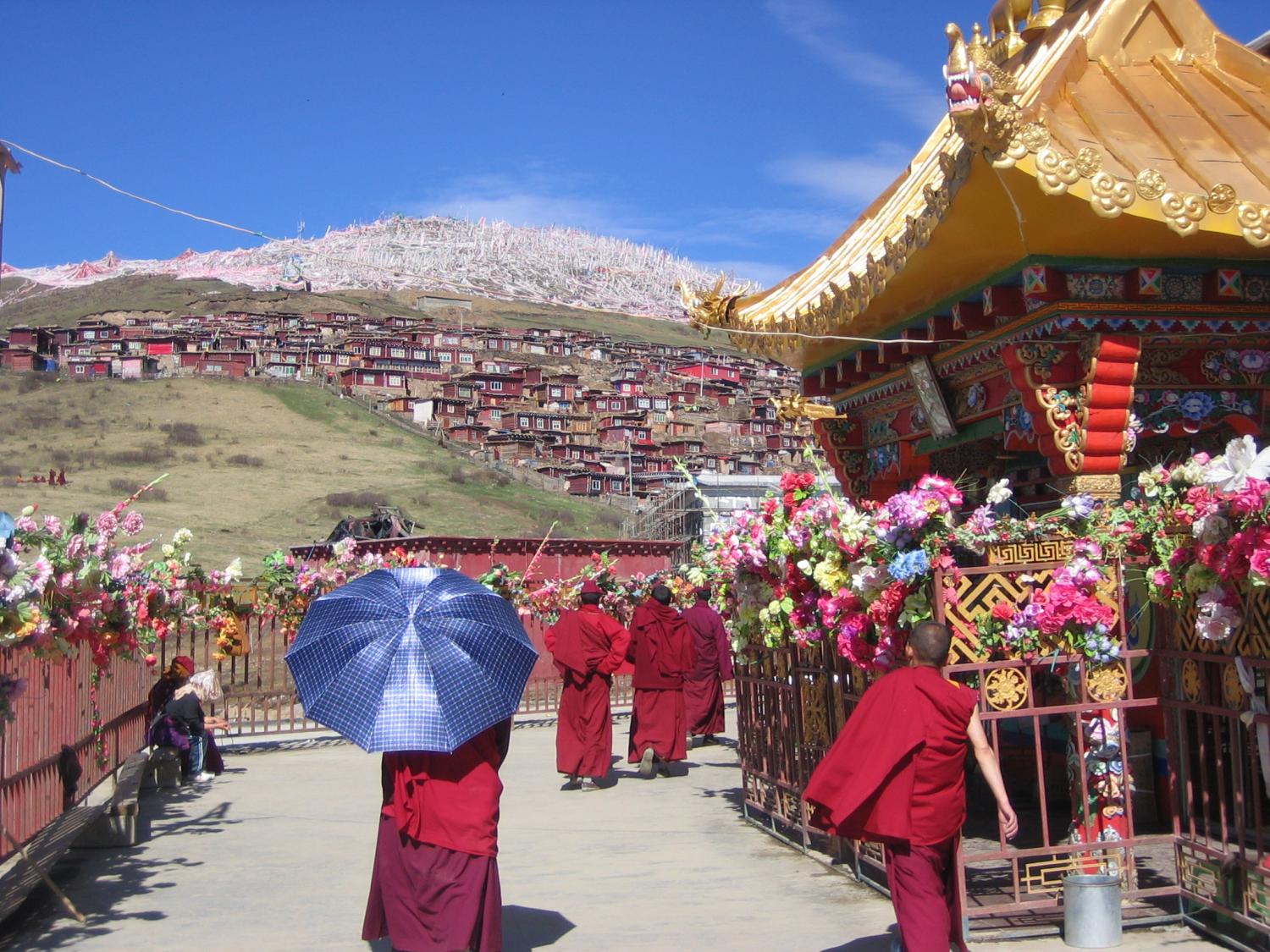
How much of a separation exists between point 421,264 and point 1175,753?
15551cm

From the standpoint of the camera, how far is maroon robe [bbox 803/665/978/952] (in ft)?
15.5

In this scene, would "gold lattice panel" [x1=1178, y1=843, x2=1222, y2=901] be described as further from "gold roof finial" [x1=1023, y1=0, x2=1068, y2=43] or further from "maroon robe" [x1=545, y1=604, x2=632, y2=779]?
"gold roof finial" [x1=1023, y1=0, x2=1068, y2=43]

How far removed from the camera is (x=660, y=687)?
11.9m

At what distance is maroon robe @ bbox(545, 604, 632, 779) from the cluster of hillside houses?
46.2 metres

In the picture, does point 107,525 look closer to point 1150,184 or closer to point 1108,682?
point 1108,682

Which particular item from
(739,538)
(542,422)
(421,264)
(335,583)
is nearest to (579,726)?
(739,538)

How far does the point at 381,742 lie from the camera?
5117mm

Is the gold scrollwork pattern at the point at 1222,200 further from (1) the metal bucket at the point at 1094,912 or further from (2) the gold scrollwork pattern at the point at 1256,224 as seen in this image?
(1) the metal bucket at the point at 1094,912

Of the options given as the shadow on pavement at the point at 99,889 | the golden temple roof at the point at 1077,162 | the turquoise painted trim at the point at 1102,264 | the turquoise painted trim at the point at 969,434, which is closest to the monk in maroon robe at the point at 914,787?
the golden temple roof at the point at 1077,162

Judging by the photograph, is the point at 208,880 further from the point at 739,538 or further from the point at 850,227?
the point at 850,227

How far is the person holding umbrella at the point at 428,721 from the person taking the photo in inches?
206

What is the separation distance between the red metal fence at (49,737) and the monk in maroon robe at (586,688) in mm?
3472

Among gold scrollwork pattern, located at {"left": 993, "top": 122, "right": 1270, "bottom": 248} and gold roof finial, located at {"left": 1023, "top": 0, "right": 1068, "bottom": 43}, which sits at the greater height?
gold roof finial, located at {"left": 1023, "top": 0, "right": 1068, "bottom": 43}

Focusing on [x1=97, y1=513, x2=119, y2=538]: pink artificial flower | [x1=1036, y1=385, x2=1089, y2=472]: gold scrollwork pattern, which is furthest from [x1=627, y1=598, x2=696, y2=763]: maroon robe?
[x1=97, y1=513, x2=119, y2=538]: pink artificial flower
